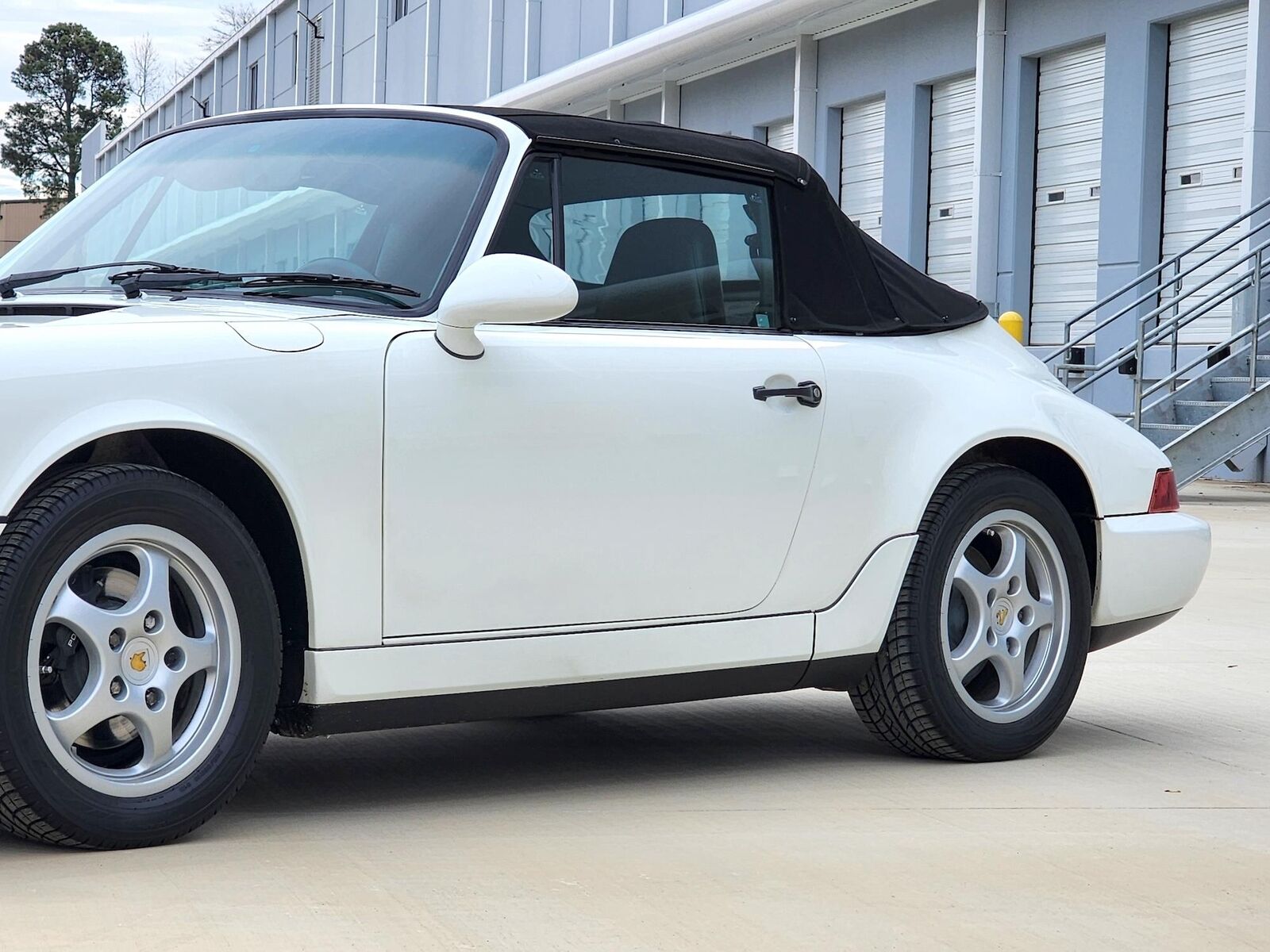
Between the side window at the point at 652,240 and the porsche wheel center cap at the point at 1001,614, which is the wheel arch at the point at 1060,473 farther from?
the side window at the point at 652,240

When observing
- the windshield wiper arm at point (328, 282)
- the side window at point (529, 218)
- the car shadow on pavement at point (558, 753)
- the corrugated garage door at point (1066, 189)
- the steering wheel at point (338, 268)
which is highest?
the corrugated garage door at point (1066, 189)

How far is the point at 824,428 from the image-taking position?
4727 mm

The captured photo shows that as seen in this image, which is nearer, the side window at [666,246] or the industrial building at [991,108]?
the side window at [666,246]


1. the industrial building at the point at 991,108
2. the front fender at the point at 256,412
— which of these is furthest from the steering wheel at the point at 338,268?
the industrial building at the point at 991,108

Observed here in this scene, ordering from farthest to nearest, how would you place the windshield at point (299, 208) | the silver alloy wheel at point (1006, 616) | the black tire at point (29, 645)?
1. the silver alloy wheel at point (1006, 616)
2. the windshield at point (299, 208)
3. the black tire at point (29, 645)

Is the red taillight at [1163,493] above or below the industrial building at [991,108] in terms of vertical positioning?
below

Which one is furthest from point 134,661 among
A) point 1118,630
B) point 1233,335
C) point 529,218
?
point 1233,335

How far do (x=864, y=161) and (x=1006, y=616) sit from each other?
818 inches

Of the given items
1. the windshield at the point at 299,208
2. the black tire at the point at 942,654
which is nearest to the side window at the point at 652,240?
the windshield at the point at 299,208

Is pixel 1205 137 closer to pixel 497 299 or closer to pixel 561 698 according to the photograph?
pixel 561 698

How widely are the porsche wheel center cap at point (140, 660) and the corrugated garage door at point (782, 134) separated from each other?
928 inches

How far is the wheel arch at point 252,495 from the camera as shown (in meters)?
3.77

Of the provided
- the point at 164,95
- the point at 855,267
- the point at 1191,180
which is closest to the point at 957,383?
the point at 855,267

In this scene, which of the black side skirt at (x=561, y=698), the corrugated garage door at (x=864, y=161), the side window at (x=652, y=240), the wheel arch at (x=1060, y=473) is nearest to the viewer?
the black side skirt at (x=561, y=698)
